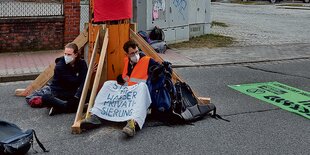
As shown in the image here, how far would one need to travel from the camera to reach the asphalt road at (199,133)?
5.59 m

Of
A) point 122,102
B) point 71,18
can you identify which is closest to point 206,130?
point 122,102

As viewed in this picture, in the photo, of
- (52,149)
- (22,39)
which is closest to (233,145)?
(52,149)

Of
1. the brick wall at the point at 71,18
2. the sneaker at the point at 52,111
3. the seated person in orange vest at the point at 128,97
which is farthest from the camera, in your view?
the brick wall at the point at 71,18

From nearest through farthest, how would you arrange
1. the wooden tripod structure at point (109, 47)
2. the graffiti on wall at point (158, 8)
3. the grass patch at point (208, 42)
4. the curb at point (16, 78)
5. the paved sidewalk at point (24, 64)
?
the wooden tripod structure at point (109, 47) < the curb at point (16, 78) < the paved sidewalk at point (24, 64) < the graffiti on wall at point (158, 8) < the grass patch at point (208, 42)

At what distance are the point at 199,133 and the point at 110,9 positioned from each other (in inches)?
89.3

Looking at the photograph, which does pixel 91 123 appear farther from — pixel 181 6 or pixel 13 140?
pixel 181 6

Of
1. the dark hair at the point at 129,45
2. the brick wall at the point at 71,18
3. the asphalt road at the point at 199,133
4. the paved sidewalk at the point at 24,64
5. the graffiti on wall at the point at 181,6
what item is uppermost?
the graffiti on wall at the point at 181,6

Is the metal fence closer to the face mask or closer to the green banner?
the green banner

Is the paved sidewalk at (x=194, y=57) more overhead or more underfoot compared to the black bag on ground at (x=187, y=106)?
more overhead

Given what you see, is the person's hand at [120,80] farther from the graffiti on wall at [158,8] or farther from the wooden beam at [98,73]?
the graffiti on wall at [158,8]

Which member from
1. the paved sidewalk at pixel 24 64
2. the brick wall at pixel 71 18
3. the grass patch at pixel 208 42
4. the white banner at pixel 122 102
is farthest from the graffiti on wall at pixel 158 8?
the white banner at pixel 122 102

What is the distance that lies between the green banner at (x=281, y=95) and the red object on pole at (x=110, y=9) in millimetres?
2752

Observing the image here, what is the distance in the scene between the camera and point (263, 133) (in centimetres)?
620

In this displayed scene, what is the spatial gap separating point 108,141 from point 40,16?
657 cm
